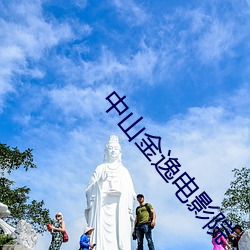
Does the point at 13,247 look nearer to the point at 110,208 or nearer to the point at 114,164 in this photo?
the point at 110,208

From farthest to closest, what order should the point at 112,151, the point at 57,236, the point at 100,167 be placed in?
the point at 112,151 < the point at 100,167 < the point at 57,236

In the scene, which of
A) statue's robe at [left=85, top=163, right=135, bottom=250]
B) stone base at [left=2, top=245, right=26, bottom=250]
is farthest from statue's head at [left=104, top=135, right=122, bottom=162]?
stone base at [left=2, top=245, right=26, bottom=250]

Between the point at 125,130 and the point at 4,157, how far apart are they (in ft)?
37.8

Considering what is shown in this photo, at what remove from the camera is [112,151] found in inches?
563

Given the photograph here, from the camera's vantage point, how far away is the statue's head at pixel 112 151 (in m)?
14.3

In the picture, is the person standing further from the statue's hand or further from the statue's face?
the statue's face

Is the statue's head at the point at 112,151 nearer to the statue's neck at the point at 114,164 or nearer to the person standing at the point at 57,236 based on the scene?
the statue's neck at the point at 114,164

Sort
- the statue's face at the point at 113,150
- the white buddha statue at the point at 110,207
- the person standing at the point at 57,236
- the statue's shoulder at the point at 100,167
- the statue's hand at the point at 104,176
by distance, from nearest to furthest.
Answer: the person standing at the point at 57,236, the white buddha statue at the point at 110,207, the statue's hand at the point at 104,176, the statue's shoulder at the point at 100,167, the statue's face at the point at 113,150

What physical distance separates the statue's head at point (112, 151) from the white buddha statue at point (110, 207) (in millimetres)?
285

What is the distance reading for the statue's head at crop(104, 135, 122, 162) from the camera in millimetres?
14289

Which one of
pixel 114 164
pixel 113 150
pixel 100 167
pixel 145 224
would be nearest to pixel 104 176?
pixel 100 167

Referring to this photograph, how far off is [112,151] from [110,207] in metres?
1.79

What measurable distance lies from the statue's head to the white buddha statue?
0.29 metres

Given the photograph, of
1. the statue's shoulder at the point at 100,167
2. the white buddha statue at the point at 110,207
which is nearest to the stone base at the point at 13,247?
the white buddha statue at the point at 110,207
